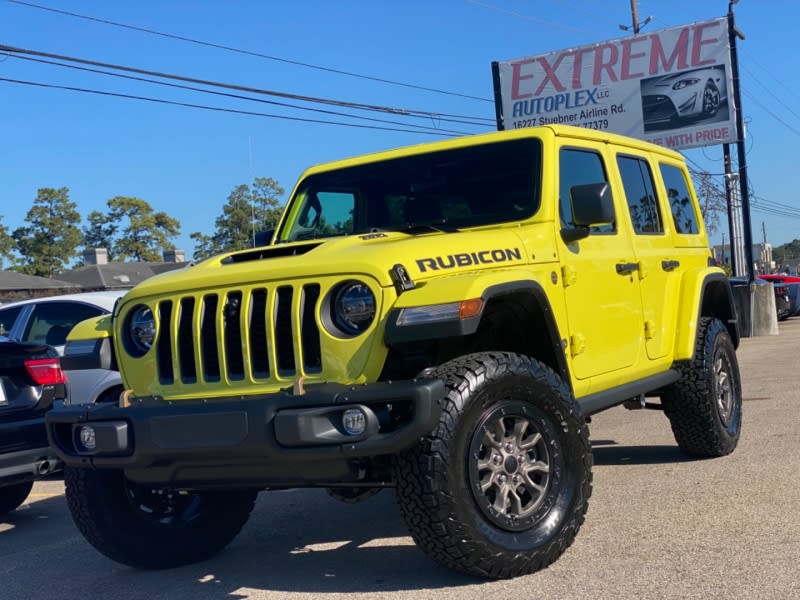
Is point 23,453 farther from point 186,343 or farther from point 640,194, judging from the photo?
point 640,194

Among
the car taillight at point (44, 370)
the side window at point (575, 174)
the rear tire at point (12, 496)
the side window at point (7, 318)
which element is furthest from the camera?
the side window at point (7, 318)

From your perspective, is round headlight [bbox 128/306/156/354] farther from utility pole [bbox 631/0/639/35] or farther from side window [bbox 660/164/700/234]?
utility pole [bbox 631/0/639/35]

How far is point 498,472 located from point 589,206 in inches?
61.4

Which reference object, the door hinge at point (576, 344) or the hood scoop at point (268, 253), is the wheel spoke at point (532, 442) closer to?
the door hinge at point (576, 344)

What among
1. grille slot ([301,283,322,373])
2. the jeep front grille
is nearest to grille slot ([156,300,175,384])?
the jeep front grille

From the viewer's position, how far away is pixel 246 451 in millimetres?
3762

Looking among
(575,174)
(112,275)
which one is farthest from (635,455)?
(112,275)

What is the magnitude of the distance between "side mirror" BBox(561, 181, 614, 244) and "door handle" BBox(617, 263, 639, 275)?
1.79 feet

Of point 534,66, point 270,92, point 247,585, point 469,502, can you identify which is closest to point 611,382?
point 469,502

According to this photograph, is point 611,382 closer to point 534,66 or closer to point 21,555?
point 21,555

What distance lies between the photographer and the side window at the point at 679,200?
21.7 feet

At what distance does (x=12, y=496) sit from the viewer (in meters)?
6.92

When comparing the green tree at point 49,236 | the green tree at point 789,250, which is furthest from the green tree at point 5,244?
the green tree at point 789,250

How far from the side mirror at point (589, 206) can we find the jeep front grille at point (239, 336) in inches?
62.6
